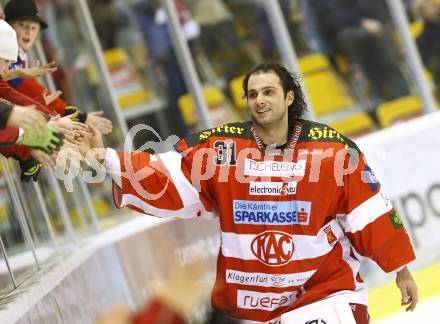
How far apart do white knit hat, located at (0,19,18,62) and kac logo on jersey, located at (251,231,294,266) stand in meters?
1.43

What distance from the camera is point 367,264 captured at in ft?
20.8

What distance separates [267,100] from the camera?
410cm

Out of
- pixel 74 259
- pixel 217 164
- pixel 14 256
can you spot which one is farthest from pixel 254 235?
pixel 74 259

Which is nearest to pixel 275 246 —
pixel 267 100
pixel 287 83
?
pixel 267 100

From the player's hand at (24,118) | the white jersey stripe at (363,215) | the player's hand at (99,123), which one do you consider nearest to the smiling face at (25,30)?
the player's hand at (99,123)

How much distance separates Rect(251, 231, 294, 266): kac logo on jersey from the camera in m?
3.97

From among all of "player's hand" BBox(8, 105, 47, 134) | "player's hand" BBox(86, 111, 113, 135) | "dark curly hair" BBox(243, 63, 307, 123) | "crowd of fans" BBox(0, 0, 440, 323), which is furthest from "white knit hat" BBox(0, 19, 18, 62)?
"crowd of fans" BBox(0, 0, 440, 323)

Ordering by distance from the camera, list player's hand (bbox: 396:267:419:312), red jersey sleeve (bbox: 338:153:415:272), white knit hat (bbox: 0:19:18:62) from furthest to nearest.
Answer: player's hand (bbox: 396:267:419:312), red jersey sleeve (bbox: 338:153:415:272), white knit hat (bbox: 0:19:18:62)

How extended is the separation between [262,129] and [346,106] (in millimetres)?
4182

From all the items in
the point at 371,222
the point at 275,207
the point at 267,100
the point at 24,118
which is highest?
the point at 24,118

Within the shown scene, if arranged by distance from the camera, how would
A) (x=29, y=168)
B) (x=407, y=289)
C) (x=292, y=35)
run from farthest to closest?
(x=292, y=35), (x=407, y=289), (x=29, y=168)

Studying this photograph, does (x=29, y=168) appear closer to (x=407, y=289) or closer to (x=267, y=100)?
(x=267, y=100)

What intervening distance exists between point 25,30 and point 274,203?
47.6 inches

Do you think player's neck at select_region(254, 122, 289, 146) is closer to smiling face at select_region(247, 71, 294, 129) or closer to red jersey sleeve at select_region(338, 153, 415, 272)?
smiling face at select_region(247, 71, 294, 129)
